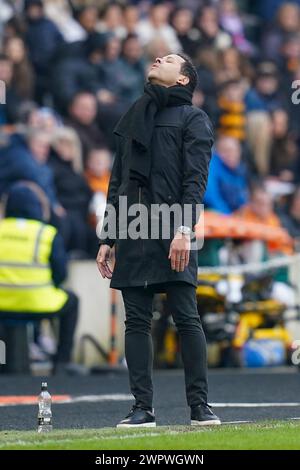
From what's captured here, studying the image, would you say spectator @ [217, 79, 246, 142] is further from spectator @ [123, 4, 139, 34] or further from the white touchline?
the white touchline

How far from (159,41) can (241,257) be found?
406cm

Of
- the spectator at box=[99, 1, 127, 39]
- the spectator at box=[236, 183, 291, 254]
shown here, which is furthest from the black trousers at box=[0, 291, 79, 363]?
the spectator at box=[99, 1, 127, 39]

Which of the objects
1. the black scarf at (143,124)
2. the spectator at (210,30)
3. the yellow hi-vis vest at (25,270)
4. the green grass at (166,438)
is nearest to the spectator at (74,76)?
the spectator at (210,30)

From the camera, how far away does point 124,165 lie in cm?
874

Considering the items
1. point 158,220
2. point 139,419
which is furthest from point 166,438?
point 158,220

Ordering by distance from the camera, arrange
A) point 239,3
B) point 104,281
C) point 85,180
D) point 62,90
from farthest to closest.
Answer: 1. point 239,3
2. point 62,90
3. point 85,180
4. point 104,281

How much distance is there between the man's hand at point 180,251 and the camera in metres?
8.45

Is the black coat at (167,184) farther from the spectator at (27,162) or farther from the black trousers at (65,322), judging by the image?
the spectator at (27,162)

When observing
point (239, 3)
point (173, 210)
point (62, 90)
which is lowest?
point (173, 210)

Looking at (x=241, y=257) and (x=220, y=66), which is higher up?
(x=220, y=66)

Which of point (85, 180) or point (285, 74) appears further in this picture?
point (285, 74)

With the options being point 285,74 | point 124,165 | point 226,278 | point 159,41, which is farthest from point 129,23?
point 124,165

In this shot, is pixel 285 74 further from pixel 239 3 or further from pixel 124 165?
pixel 124 165

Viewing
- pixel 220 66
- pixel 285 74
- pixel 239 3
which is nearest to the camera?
pixel 220 66
